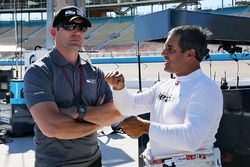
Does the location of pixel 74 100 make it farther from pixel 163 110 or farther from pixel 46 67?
pixel 163 110

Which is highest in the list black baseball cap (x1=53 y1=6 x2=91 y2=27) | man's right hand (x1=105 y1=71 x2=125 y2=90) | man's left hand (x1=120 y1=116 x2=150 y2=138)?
black baseball cap (x1=53 y1=6 x2=91 y2=27)

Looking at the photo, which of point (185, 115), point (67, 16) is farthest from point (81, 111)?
point (185, 115)

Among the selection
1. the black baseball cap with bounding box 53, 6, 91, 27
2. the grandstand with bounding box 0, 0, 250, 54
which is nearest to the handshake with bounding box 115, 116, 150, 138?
the black baseball cap with bounding box 53, 6, 91, 27

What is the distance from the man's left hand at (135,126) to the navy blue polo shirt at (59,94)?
44cm

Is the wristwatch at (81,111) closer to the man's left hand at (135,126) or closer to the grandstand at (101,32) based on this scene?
the man's left hand at (135,126)

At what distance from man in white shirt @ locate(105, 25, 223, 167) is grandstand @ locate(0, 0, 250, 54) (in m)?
36.8

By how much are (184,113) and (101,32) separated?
45.7m

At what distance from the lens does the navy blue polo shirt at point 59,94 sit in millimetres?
2371

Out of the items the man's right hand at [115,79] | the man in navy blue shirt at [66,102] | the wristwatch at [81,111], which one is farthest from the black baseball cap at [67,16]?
the wristwatch at [81,111]

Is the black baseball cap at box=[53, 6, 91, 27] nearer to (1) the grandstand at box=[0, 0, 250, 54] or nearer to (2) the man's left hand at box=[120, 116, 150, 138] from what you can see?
(2) the man's left hand at box=[120, 116, 150, 138]

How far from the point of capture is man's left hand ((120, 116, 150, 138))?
211 cm

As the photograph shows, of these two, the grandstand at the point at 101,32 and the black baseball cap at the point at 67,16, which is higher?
the grandstand at the point at 101,32

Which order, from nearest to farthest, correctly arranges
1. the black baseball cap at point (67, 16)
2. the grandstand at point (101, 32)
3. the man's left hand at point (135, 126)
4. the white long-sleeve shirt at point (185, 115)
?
the white long-sleeve shirt at point (185, 115)
the man's left hand at point (135, 126)
the black baseball cap at point (67, 16)
the grandstand at point (101, 32)

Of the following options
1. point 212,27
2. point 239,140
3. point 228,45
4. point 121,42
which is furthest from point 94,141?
point 121,42
